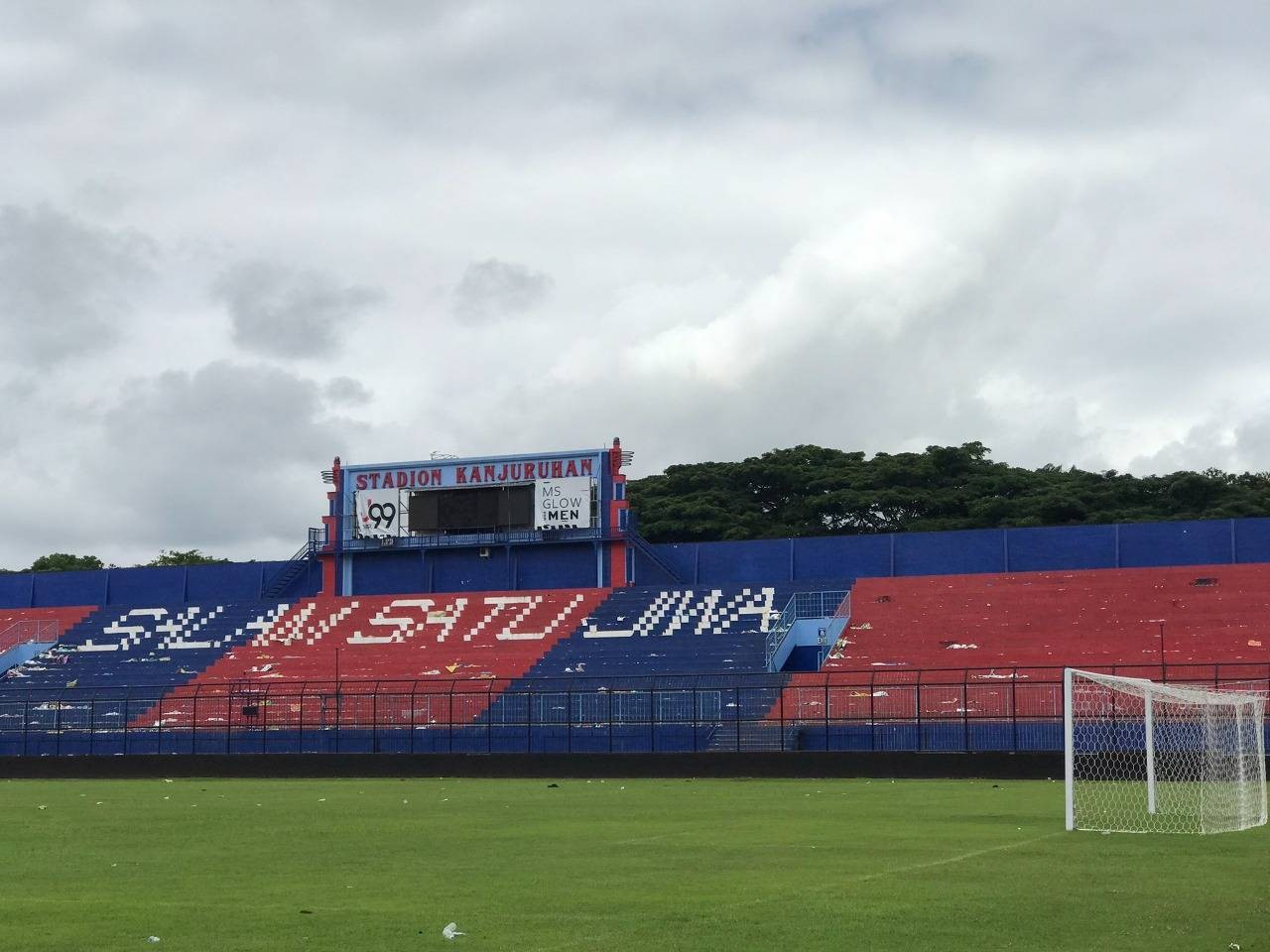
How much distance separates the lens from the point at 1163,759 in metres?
25.8

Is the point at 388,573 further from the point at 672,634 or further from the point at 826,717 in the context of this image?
the point at 826,717

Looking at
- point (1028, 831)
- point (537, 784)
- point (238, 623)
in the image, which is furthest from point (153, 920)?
point (238, 623)

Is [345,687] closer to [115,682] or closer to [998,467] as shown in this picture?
[115,682]

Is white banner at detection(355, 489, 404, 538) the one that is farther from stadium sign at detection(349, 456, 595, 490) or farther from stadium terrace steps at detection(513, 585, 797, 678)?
stadium terrace steps at detection(513, 585, 797, 678)

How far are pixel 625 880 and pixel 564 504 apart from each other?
42.7 m

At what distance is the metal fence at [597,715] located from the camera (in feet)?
120

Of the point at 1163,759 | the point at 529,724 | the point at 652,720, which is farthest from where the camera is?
the point at 529,724

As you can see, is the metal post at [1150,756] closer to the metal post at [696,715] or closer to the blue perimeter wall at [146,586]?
the metal post at [696,715]

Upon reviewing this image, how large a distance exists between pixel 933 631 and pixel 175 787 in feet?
71.7

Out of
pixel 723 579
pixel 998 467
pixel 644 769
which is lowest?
pixel 644 769

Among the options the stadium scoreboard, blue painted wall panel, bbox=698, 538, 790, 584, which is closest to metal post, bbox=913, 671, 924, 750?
blue painted wall panel, bbox=698, 538, 790, 584

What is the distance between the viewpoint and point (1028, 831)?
58.2 feet

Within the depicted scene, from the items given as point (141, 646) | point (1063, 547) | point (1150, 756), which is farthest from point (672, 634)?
point (1150, 756)

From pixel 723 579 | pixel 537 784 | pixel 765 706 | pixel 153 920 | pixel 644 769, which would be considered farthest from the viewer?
pixel 723 579
